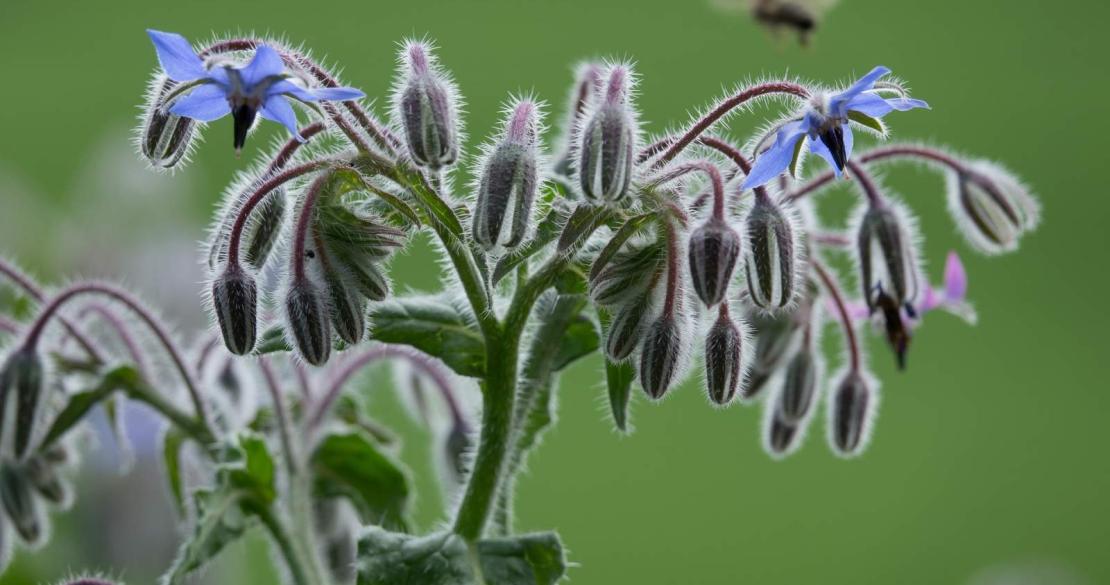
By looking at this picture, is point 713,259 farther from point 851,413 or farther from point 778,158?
point 851,413

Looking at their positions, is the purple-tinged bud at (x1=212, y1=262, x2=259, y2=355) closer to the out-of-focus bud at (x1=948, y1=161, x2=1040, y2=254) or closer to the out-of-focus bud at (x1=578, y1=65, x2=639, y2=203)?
the out-of-focus bud at (x1=578, y1=65, x2=639, y2=203)

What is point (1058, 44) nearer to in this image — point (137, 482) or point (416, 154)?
Answer: point (137, 482)

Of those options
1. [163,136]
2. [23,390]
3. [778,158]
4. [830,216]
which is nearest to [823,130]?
[778,158]

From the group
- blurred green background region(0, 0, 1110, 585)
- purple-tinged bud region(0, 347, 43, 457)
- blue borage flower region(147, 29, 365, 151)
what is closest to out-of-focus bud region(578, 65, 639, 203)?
blue borage flower region(147, 29, 365, 151)

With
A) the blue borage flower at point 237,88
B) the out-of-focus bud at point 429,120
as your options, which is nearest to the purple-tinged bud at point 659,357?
the out-of-focus bud at point 429,120

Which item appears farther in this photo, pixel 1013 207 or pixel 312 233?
pixel 1013 207

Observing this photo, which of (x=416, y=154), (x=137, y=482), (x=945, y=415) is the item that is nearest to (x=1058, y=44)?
(x=945, y=415)
